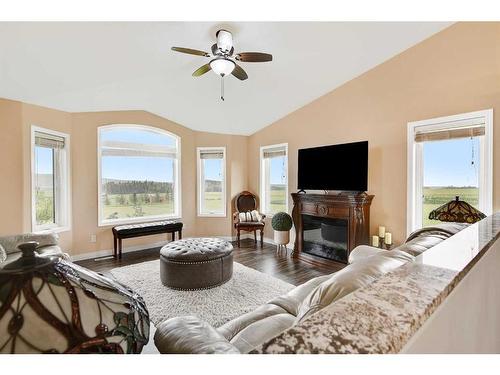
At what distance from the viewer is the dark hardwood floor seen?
11.9 ft

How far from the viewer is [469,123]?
283 cm

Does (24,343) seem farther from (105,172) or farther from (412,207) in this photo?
(105,172)

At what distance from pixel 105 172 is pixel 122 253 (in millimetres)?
1545

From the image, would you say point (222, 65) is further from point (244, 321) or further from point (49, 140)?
point (49, 140)

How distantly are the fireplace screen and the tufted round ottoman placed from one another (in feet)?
5.52

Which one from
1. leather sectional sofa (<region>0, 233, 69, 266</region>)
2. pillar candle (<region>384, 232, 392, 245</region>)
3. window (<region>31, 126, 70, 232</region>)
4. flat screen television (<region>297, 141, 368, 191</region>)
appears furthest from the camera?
window (<region>31, 126, 70, 232</region>)

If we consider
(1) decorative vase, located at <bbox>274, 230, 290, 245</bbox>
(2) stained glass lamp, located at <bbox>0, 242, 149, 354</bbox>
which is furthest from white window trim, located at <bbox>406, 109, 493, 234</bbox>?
(2) stained glass lamp, located at <bbox>0, 242, 149, 354</bbox>

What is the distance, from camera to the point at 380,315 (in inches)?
22.8

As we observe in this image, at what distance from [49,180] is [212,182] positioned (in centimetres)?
293

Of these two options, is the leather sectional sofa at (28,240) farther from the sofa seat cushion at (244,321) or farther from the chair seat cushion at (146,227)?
the sofa seat cushion at (244,321)

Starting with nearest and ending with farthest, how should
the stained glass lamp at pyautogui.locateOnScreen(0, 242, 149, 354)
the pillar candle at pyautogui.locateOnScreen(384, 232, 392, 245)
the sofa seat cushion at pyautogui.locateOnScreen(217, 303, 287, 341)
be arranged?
the stained glass lamp at pyautogui.locateOnScreen(0, 242, 149, 354)
the sofa seat cushion at pyautogui.locateOnScreen(217, 303, 287, 341)
the pillar candle at pyautogui.locateOnScreen(384, 232, 392, 245)

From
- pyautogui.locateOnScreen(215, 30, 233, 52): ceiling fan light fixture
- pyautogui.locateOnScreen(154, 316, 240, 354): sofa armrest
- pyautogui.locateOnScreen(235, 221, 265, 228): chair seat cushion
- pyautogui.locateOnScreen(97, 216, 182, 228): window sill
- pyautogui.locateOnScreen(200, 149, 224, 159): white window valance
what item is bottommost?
pyautogui.locateOnScreen(235, 221, 265, 228): chair seat cushion

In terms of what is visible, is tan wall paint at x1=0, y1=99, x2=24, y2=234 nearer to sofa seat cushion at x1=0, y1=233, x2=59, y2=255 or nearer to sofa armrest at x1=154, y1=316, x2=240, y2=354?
sofa seat cushion at x1=0, y1=233, x2=59, y2=255
